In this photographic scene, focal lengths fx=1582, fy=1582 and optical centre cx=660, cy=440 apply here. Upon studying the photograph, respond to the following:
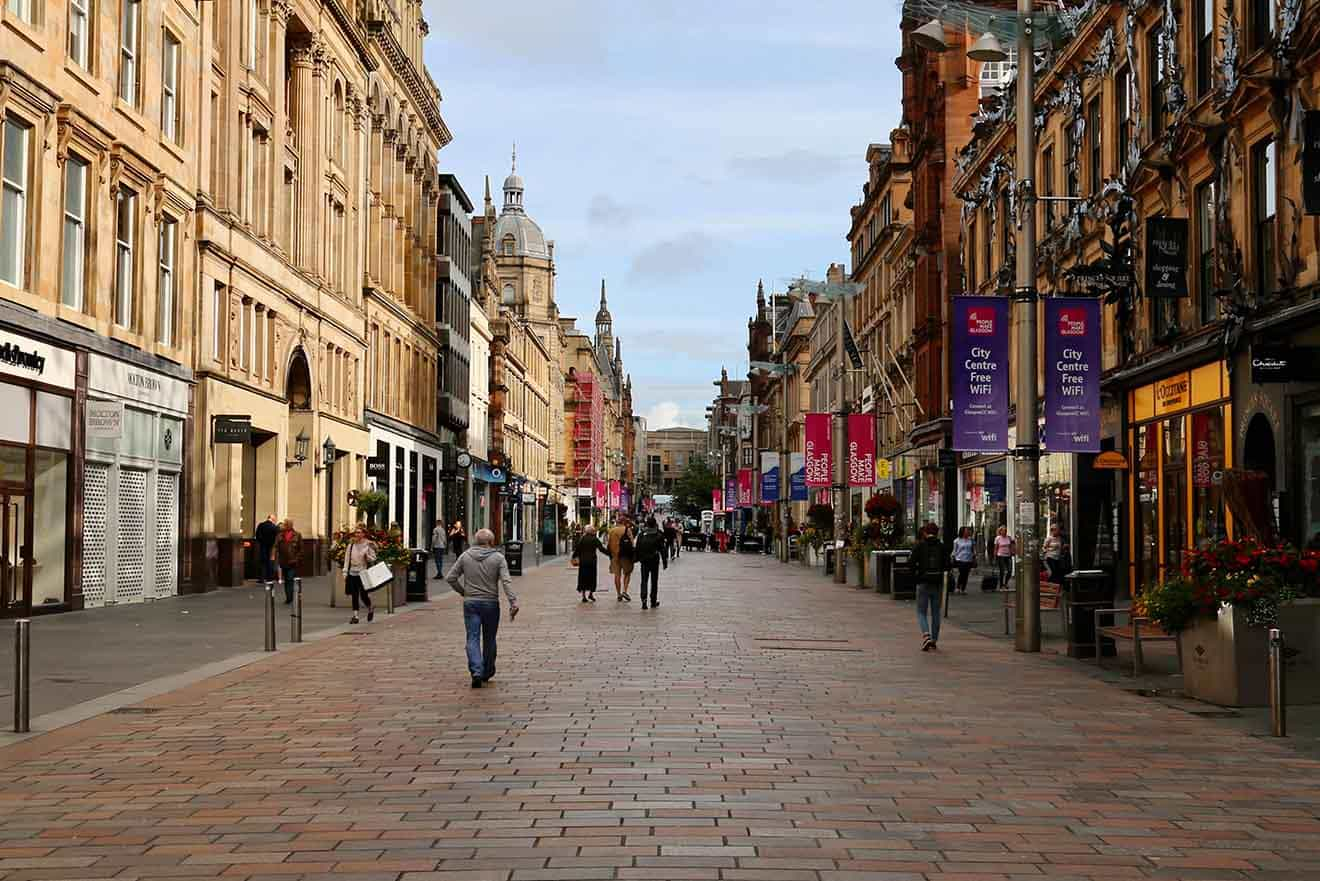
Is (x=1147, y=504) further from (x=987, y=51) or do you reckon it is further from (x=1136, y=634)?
(x=1136, y=634)

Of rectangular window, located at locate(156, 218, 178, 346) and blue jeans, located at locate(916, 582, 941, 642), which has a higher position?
rectangular window, located at locate(156, 218, 178, 346)

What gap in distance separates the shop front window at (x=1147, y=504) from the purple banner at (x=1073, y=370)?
26.9 ft

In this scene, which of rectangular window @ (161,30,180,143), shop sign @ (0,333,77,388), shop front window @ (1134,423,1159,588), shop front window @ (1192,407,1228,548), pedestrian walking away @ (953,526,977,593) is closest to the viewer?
shop sign @ (0,333,77,388)

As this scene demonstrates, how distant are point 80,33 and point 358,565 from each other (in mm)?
10479

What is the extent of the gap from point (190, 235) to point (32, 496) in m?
10.3

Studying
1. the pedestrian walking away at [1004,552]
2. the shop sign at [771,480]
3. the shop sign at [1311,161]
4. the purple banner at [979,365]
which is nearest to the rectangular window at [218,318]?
the pedestrian walking away at [1004,552]

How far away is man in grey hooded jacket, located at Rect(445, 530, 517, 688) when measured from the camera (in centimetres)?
1535

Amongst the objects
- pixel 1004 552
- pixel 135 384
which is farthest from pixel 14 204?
pixel 1004 552

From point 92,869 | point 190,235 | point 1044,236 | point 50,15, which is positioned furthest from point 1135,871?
point 1044,236

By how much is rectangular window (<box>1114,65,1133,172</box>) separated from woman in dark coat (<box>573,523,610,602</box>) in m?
12.9

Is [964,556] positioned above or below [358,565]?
below

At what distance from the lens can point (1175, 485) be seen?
28.7 meters

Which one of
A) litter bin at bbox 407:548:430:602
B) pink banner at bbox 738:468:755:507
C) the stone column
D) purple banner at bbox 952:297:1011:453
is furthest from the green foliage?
purple banner at bbox 952:297:1011:453

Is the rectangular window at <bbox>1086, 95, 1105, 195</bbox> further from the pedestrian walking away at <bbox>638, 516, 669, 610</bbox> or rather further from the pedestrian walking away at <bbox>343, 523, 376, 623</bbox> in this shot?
the pedestrian walking away at <bbox>343, 523, 376, 623</bbox>
